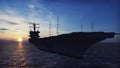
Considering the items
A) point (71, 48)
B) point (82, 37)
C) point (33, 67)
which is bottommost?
point (33, 67)

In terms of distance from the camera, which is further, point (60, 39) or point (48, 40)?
point (48, 40)

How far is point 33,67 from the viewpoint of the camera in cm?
3997

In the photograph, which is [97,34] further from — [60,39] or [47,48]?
[47,48]

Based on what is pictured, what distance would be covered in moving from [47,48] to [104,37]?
2387cm

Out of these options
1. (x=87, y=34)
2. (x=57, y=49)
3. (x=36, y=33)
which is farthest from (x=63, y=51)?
(x=36, y=33)

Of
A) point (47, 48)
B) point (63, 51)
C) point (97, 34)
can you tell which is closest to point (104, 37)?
point (97, 34)

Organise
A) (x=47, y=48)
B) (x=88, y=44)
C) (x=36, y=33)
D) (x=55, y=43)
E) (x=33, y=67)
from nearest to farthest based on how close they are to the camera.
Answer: (x=33, y=67)
(x=88, y=44)
(x=55, y=43)
(x=47, y=48)
(x=36, y=33)

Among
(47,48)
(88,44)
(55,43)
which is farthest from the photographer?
(47,48)

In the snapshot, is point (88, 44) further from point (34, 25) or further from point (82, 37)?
point (34, 25)

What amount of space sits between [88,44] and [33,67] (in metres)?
16.0

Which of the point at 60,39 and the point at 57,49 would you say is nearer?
the point at 60,39

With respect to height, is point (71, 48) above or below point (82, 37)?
below

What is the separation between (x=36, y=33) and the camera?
6638 cm

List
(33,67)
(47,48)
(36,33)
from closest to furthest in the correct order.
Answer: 1. (33,67)
2. (47,48)
3. (36,33)
